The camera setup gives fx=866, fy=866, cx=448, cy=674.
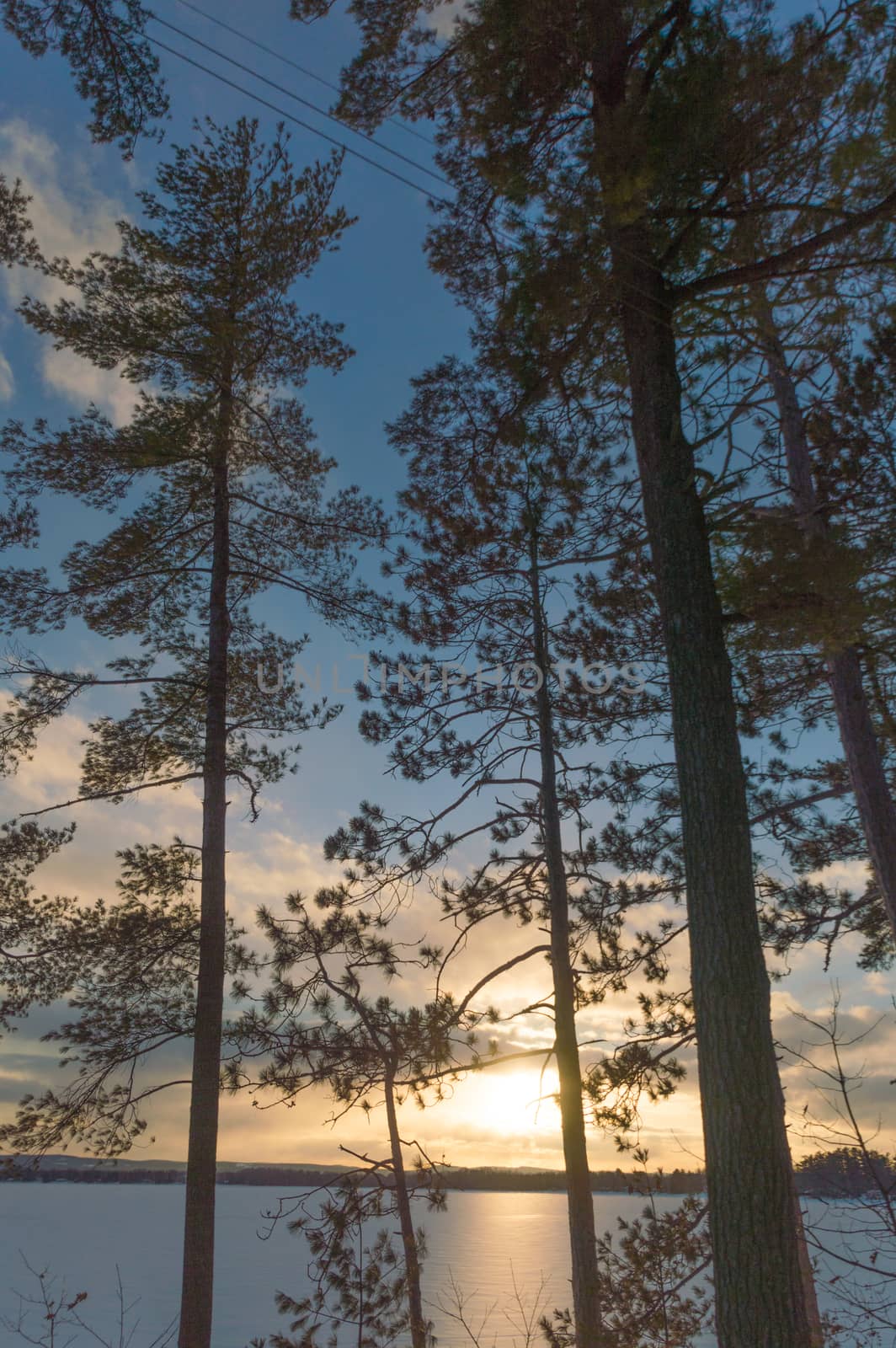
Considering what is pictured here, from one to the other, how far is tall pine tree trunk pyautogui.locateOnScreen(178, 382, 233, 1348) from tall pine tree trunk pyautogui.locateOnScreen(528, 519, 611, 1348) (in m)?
2.52

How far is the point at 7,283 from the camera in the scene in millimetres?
7602

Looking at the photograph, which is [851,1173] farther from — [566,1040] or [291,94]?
[291,94]

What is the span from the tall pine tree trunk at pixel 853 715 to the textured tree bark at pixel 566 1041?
2.29 metres

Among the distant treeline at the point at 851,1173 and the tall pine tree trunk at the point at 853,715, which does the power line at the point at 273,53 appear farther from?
the distant treeline at the point at 851,1173

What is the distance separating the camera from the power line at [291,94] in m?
6.08

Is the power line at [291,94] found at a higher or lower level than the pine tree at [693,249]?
higher

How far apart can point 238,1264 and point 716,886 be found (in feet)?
228

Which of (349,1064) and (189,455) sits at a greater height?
(189,455)

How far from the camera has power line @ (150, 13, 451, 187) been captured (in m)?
6.08

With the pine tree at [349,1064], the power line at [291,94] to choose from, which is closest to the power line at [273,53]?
the power line at [291,94]

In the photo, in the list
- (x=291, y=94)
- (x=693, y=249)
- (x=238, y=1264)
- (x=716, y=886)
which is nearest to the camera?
(x=716, y=886)

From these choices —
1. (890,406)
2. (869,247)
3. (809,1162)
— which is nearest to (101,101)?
(869,247)

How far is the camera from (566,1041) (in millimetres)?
6738

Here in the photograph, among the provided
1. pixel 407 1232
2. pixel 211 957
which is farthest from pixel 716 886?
pixel 407 1232
